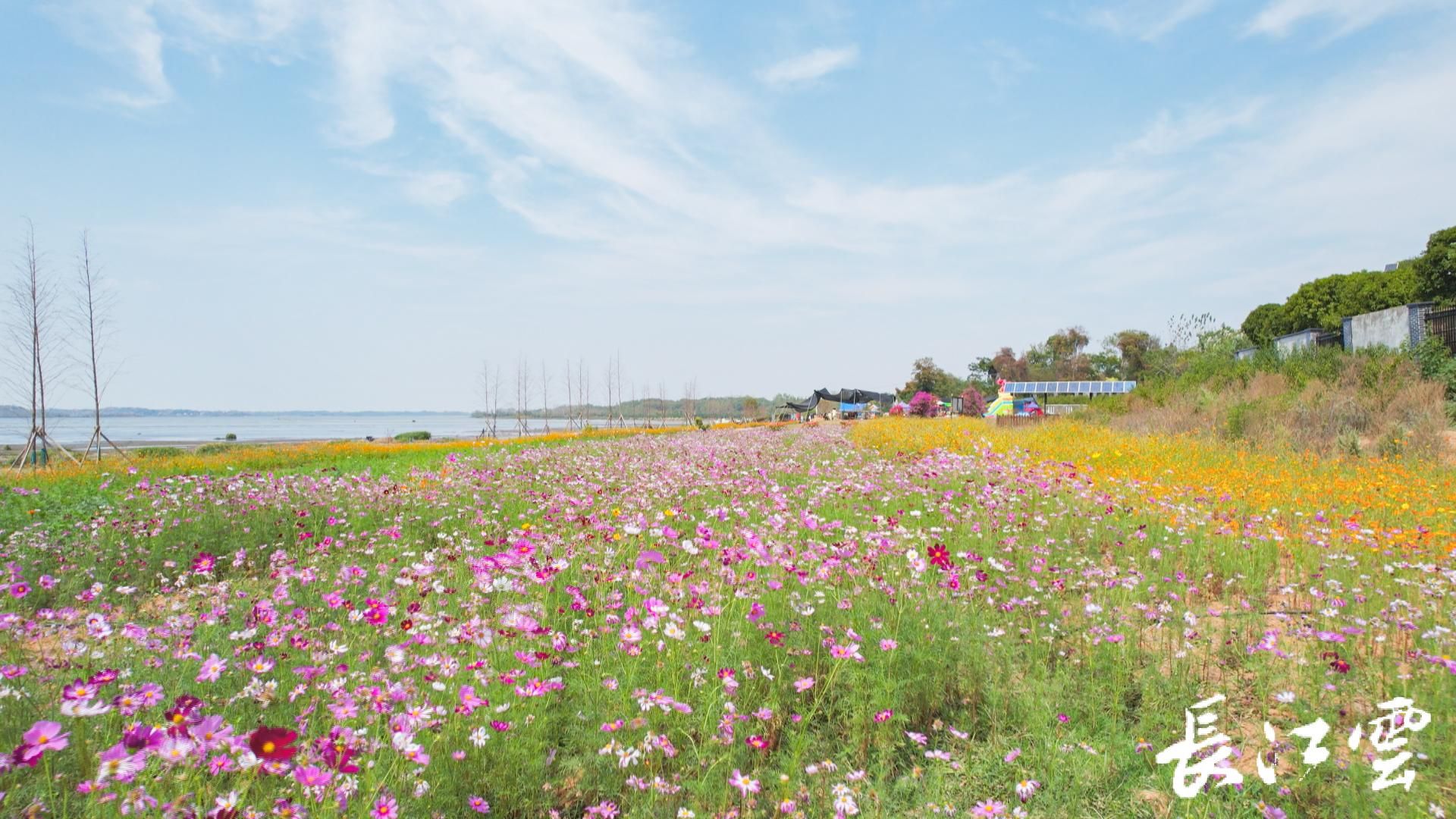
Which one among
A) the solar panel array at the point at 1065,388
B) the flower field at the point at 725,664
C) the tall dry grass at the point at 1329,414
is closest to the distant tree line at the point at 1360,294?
the solar panel array at the point at 1065,388

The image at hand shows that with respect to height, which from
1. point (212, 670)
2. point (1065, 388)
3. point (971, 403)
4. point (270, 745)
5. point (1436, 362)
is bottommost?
point (212, 670)

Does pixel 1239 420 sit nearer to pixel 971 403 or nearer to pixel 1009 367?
pixel 971 403

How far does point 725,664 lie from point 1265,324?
173 ft

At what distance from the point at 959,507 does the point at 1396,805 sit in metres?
3.76

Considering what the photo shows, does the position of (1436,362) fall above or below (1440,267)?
below

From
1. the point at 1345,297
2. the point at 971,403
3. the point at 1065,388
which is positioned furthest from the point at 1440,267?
the point at 1065,388

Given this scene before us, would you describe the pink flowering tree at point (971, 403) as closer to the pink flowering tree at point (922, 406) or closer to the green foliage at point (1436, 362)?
the pink flowering tree at point (922, 406)

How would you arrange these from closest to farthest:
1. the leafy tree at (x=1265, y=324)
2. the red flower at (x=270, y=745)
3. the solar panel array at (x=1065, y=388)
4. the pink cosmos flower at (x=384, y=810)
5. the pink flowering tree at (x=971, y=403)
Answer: the red flower at (x=270, y=745), the pink cosmos flower at (x=384, y=810), the pink flowering tree at (x=971, y=403), the leafy tree at (x=1265, y=324), the solar panel array at (x=1065, y=388)

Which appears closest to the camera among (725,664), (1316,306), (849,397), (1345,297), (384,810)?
(384,810)

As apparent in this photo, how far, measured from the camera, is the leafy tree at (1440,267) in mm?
23094

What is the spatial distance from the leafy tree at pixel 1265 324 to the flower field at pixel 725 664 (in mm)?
43838

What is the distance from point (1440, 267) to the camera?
23656mm

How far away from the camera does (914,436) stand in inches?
537

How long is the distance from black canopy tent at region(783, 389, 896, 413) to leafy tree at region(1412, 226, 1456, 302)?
31.1m
